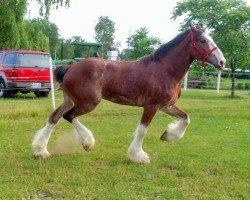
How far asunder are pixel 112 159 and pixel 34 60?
1297cm

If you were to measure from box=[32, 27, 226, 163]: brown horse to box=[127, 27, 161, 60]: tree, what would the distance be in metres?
44.3

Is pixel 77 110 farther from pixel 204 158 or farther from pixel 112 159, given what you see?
pixel 204 158

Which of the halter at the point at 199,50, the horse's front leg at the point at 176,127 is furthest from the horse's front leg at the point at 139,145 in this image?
the halter at the point at 199,50

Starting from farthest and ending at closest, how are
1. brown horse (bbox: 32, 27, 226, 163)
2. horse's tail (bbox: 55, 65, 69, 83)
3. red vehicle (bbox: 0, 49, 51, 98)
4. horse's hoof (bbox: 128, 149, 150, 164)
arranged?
red vehicle (bbox: 0, 49, 51, 98) → horse's tail (bbox: 55, 65, 69, 83) → brown horse (bbox: 32, 27, 226, 163) → horse's hoof (bbox: 128, 149, 150, 164)

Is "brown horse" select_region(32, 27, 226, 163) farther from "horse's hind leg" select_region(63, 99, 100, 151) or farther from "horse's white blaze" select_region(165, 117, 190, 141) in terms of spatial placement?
"horse's white blaze" select_region(165, 117, 190, 141)

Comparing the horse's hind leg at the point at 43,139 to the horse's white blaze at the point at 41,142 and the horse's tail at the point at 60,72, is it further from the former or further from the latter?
the horse's tail at the point at 60,72

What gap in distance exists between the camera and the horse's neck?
6570mm

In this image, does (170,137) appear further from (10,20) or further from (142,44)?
(142,44)

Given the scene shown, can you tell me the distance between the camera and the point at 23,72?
18.1m

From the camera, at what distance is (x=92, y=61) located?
21.9 feet

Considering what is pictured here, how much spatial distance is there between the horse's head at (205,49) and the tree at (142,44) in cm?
4437

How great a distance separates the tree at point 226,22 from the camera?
74.4 feet

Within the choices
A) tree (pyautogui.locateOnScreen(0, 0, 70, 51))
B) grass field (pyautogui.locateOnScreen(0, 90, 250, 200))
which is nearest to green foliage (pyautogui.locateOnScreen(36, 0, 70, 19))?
tree (pyautogui.locateOnScreen(0, 0, 70, 51))

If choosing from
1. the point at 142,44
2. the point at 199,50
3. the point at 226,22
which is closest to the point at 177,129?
the point at 199,50
